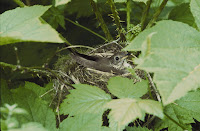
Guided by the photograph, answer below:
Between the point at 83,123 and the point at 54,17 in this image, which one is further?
the point at 54,17

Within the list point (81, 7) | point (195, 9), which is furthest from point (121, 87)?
point (81, 7)

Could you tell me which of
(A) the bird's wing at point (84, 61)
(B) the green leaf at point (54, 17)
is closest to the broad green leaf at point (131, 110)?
(A) the bird's wing at point (84, 61)

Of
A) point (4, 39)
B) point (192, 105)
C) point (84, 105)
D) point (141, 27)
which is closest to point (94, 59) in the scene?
point (141, 27)

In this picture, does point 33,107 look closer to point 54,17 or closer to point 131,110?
point 131,110

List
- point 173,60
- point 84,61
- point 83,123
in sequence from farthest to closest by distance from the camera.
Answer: point 84,61, point 83,123, point 173,60

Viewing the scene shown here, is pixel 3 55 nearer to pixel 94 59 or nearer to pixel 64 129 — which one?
pixel 94 59

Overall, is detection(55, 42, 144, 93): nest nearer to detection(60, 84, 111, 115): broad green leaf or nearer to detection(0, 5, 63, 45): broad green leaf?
detection(60, 84, 111, 115): broad green leaf
